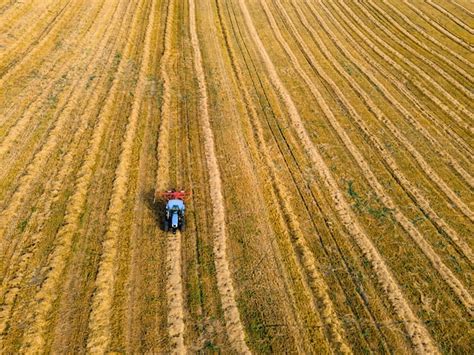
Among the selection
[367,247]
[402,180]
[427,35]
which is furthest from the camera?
[427,35]

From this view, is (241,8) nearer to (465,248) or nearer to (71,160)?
(71,160)

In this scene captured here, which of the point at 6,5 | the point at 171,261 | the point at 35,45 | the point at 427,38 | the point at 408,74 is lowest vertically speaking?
the point at 171,261

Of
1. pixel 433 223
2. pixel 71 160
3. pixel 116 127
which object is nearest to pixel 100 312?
pixel 71 160

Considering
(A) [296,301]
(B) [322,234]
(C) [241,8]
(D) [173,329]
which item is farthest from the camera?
(C) [241,8]

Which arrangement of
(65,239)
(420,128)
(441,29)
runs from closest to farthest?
(65,239)
(420,128)
(441,29)

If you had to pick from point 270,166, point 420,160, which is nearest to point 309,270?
point 270,166

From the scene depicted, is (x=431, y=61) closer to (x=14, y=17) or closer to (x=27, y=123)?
(x=27, y=123)

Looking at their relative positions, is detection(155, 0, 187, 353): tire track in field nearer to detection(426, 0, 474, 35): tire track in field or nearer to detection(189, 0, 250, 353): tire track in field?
detection(189, 0, 250, 353): tire track in field

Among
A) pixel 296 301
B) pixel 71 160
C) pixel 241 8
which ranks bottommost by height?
pixel 296 301
